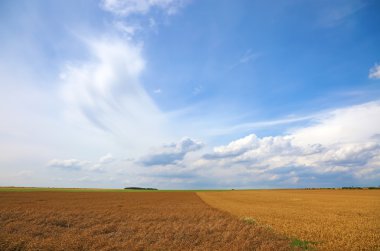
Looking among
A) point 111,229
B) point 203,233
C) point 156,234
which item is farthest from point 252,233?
point 111,229

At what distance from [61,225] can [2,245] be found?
7313 mm

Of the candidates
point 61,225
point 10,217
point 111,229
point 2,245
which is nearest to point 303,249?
point 111,229

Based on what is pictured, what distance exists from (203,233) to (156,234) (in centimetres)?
283

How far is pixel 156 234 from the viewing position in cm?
1717

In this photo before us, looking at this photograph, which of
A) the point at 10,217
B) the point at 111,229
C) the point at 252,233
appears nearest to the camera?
the point at 252,233

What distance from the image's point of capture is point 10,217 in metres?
23.0

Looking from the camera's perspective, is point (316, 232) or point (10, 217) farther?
point (10, 217)

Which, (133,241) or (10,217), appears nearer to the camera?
(133,241)

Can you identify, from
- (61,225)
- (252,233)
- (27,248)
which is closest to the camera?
(27,248)

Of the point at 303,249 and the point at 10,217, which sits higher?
the point at 10,217

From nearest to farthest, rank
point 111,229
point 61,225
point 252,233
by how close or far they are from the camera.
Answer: point 252,233
point 111,229
point 61,225

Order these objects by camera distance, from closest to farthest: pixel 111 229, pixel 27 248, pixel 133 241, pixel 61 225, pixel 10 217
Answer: pixel 27 248 < pixel 133 241 < pixel 111 229 < pixel 61 225 < pixel 10 217

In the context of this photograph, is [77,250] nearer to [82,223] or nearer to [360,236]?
[82,223]

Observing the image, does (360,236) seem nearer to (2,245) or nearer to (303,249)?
(303,249)
